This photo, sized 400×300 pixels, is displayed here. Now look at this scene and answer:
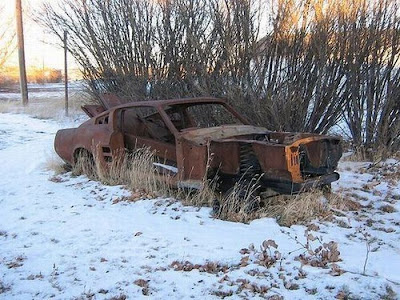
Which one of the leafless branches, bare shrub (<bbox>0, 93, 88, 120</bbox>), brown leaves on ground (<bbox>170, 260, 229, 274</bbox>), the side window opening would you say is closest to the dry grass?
the side window opening

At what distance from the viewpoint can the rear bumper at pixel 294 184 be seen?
529 centimetres

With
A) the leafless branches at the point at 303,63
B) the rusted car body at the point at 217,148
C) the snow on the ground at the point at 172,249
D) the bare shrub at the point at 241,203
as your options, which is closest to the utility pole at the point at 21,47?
the leafless branches at the point at 303,63

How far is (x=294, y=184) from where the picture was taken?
5281mm

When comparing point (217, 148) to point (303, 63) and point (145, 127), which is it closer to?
point (145, 127)

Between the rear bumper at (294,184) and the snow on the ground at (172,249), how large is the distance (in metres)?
0.44

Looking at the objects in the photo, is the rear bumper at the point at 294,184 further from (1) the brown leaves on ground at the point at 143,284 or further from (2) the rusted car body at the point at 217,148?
(1) the brown leaves on ground at the point at 143,284

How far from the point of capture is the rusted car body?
17.7 feet

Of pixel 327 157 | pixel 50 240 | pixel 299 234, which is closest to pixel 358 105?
pixel 327 157

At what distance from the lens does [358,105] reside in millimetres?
8711

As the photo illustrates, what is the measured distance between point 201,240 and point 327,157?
2.25 metres

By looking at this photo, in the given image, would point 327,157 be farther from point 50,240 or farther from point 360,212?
point 50,240

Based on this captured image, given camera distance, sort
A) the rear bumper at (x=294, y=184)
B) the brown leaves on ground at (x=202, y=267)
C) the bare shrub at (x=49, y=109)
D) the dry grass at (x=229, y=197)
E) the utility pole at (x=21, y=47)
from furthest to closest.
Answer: the utility pole at (x=21, y=47), the bare shrub at (x=49, y=109), the dry grass at (x=229, y=197), the rear bumper at (x=294, y=184), the brown leaves on ground at (x=202, y=267)

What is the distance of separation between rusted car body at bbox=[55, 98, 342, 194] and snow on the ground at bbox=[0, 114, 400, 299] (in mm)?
529

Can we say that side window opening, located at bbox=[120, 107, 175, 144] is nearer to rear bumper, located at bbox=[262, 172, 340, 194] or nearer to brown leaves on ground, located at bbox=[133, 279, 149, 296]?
rear bumper, located at bbox=[262, 172, 340, 194]
